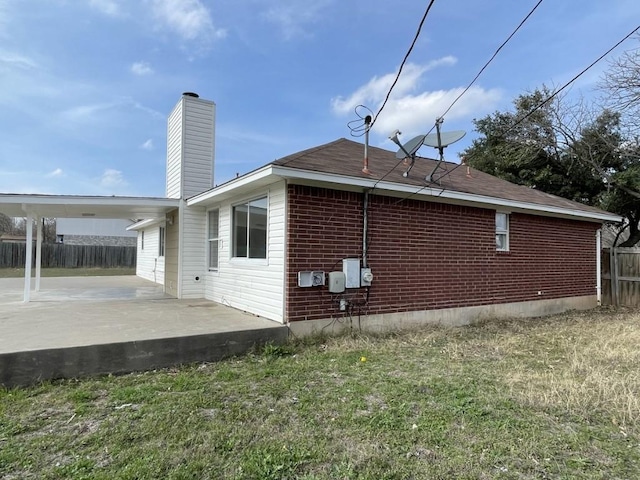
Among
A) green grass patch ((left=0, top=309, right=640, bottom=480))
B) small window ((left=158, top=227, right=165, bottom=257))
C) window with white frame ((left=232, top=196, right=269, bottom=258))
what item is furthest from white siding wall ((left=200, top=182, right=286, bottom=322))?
small window ((left=158, top=227, right=165, bottom=257))

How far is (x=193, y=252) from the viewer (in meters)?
9.51

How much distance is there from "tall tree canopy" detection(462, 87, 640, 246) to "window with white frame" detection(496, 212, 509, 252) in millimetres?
6066

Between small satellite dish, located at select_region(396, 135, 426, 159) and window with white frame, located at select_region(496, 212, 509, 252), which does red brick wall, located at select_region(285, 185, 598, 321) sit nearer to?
window with white frame, located at select_region(496, 212, 509, 252)

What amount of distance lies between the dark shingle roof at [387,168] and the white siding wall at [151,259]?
28.4ft

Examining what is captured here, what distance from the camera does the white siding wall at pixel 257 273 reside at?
6.38 m

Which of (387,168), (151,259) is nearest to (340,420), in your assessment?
(387,168)

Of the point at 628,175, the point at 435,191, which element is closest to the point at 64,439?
the point at 435,191

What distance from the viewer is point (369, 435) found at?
311 cm

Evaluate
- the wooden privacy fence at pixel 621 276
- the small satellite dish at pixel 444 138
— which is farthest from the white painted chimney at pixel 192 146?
the wooden privacy fence at pixel 621 276

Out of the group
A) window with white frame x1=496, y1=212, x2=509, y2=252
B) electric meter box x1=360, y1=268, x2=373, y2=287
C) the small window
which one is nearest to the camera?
electric meter box x1=360, y1=268, x2=373, y2=287

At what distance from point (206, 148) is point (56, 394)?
7.16 m

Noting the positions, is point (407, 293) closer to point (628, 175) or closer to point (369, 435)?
point (369, 435)

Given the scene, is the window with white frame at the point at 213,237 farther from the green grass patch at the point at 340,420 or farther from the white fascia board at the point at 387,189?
the green grass patch at the point at 340,420

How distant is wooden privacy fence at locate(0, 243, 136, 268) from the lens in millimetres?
25031
